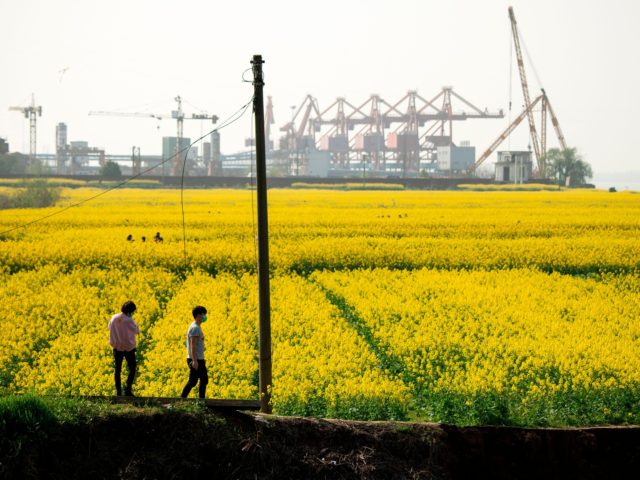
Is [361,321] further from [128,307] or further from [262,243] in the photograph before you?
[128,307]

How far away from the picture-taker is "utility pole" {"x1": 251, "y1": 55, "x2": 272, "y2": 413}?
11000mm

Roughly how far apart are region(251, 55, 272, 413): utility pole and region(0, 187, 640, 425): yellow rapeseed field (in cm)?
50

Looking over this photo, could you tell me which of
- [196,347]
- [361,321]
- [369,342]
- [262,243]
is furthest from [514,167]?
[196,347]

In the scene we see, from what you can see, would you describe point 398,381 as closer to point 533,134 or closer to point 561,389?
point 561,389

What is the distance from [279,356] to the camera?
1398 centimetres

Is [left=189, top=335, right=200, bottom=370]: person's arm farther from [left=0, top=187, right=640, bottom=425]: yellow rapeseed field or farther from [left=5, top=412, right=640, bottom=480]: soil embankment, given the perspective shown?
[left=0, top=187, right=640, bottom=425]: yellow rapeseed field

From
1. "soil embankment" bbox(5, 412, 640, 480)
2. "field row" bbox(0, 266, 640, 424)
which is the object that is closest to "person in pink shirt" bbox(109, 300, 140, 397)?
"soil embankment" bbox(5, 412, 640, 480)

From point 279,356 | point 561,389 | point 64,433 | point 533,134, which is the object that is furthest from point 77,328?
point 533,134

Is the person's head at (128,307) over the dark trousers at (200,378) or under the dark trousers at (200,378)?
over

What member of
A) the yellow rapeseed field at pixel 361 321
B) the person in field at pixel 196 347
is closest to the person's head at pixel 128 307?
the person in field at pixel 196 347

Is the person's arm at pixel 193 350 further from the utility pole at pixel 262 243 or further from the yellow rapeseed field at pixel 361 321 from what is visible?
the yellow rapeseed field at pixel 361 321

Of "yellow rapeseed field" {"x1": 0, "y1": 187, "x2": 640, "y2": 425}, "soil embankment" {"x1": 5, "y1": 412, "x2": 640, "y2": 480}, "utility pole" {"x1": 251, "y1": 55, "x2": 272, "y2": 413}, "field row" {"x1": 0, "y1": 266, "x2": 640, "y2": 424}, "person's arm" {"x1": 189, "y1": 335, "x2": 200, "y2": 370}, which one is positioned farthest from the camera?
"yellow rapeseed field" {"x1": 0, "y1": 187, "x2": 640, "y2": 425}

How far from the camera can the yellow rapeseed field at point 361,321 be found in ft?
40.3

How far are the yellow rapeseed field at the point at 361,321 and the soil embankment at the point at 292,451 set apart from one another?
0.99 meters
